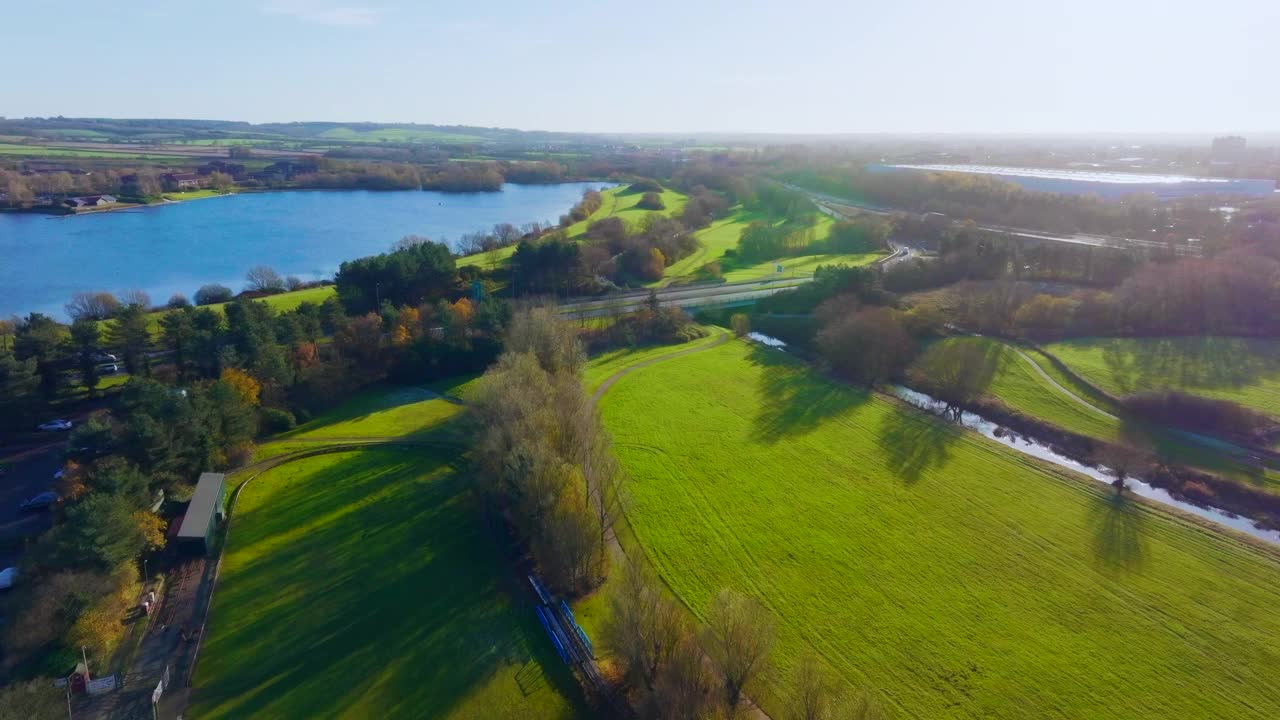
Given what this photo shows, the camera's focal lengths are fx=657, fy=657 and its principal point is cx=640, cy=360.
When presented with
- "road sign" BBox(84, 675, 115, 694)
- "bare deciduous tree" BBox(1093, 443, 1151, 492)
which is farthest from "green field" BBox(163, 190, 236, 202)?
"bare deciduous tree" BBox(1093, 443, 1151, 492)

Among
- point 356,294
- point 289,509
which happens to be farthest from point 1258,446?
point 356,294

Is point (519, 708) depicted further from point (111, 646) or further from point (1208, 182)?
point (1208, 182)

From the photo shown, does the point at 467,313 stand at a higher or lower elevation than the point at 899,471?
higher

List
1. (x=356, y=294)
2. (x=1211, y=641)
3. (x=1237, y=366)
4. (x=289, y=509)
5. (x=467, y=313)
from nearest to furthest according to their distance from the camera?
(x=1211, y=641)
(x=289, y=509)
(x=1237, y=366)
(x=467, y=313)
(x=356, y=294)

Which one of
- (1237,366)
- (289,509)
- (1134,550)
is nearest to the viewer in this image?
(1134,550)

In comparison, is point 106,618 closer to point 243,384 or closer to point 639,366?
point 243,384

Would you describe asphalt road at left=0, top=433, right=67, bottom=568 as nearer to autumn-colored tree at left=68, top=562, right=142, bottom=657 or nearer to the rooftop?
the rooftop

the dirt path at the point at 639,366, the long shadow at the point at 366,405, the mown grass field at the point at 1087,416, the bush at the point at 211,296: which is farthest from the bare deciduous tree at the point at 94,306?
the mown grass field at the point at 1087,416

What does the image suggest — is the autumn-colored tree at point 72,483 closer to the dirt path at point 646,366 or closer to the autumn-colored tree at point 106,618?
the autumn-colored tree at point 106,618
